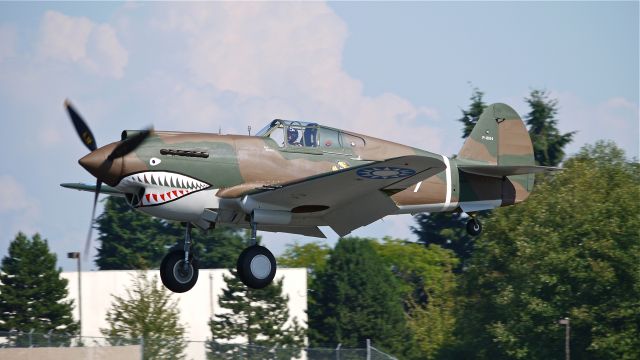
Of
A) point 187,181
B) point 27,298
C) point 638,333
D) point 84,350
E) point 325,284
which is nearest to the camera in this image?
point 187,181

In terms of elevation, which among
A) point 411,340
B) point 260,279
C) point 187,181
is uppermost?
point 187,181

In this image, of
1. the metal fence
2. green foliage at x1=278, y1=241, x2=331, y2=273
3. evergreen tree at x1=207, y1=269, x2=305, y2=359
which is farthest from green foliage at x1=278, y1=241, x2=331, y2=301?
the metal fence

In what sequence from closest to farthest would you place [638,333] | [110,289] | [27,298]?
[638,333]
[110,289]
[27,298]

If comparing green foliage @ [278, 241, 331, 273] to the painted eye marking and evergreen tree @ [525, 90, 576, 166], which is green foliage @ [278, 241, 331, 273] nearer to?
evergreen tree @ [525, 90, 576, 166]

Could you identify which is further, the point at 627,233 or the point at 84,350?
the point at 627,233

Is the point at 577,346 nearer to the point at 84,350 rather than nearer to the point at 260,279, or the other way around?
the point at 84,350

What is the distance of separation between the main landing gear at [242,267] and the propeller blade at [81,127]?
7.07 ft

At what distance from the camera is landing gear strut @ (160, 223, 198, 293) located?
16.9 meters

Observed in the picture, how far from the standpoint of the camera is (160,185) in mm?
15695

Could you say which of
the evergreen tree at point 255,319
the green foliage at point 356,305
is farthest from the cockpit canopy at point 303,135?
the green foliage at point 356,305

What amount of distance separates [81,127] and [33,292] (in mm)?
32125

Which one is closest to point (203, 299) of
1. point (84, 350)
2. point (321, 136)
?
point (84, 350)

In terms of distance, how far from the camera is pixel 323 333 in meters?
47.8

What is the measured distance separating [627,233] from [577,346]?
435cm
